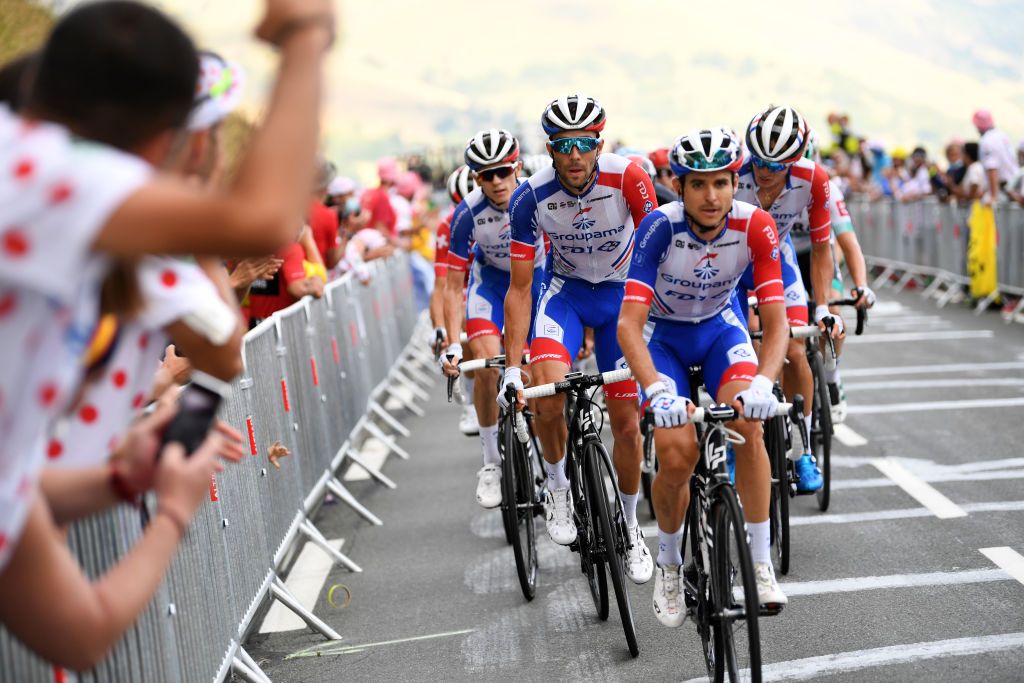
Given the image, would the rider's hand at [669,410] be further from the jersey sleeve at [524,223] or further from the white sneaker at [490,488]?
the white sneaker at [490,488]

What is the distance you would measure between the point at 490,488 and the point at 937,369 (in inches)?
283

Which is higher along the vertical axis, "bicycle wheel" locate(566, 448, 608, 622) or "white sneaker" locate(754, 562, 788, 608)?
"white sneaker" locate(754, 562, 788, 608)

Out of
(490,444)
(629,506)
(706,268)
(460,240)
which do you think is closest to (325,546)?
(490,444)

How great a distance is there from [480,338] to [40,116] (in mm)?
6496

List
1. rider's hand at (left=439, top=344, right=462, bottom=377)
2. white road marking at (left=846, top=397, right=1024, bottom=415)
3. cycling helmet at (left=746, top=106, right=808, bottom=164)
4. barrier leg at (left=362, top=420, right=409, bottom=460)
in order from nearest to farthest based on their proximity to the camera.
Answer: cycling helmet at (left=746, top=106, right=808, bottom=164), rider's hand at (left=439, top=344, right=462, bottom=377), white road marking at (left=846, top=397, right=1024, bottom=415), barrier leg at (left=362, top=420, right=409, bottom=460)

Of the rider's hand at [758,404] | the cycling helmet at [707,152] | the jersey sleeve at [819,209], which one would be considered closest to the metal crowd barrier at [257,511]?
the rider's hand at [758,404]

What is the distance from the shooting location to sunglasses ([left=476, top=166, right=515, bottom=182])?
8.32 meters

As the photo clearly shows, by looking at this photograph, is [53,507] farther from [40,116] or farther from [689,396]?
[689,396]

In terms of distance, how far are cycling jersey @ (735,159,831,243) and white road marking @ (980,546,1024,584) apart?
233 centimetres

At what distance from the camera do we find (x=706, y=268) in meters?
5.66

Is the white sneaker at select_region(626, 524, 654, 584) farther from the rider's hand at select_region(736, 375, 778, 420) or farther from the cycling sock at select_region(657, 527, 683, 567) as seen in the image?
the rider's hand at select_region(736, 375, 778, 420)

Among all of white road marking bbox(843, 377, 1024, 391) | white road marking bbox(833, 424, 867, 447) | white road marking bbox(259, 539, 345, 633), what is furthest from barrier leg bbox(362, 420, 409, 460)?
white road marking bbox(843, 377, 1024, 391)

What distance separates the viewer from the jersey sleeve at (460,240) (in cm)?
862

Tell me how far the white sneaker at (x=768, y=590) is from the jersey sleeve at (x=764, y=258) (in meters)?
1.16
